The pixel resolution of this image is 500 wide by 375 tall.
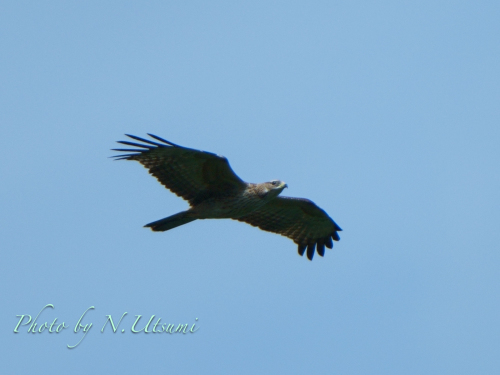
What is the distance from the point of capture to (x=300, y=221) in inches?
579

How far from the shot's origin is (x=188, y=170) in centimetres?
1239

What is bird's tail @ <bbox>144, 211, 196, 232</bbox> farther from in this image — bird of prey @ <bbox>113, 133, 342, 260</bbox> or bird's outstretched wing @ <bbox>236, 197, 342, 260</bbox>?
Result: bird's outstretched wing @ <bbox>236, 197, 342, 260</bbox>

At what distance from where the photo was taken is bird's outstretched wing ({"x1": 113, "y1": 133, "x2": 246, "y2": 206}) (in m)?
12.0

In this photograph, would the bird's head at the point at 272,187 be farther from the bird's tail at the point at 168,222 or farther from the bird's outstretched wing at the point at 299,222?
the bird's tail at the point at 168,222

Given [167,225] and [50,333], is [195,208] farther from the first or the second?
[50,333]

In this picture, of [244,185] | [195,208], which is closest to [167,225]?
[195,208]

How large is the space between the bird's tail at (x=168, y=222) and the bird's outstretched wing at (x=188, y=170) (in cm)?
42

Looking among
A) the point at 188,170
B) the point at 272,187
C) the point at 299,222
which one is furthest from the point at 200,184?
the point at 299,222

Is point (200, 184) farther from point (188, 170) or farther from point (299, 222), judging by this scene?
point (299, 222)

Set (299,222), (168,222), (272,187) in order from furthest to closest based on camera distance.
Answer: (299,222) < (272,187) < (168,222)

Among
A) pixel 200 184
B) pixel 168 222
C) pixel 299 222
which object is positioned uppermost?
pixel 299 222

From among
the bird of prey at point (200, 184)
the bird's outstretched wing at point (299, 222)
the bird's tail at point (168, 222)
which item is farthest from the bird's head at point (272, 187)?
the bird's tail at point (168, 222)

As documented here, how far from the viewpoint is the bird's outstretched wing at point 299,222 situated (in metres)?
14.2

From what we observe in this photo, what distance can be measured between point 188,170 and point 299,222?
10.5 feet
